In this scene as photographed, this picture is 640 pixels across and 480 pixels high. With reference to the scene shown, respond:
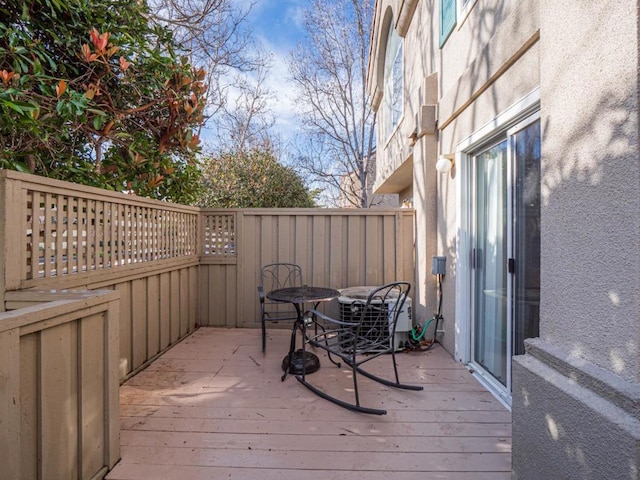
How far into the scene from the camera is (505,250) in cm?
241

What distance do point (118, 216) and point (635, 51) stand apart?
3299mm

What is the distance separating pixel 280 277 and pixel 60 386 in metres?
2.89

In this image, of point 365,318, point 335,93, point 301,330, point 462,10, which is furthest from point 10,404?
point 335,93

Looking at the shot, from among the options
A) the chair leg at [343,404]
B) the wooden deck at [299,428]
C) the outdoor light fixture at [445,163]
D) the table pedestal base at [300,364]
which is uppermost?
the outdoor light fixture at [445,163]

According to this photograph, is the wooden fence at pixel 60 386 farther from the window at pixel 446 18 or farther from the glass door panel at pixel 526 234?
the window at pixel 446 18

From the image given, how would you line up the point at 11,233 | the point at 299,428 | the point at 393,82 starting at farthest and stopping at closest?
the point at 393,82 < the point at 299,428 < the point at 11,233

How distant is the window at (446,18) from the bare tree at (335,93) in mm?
6310

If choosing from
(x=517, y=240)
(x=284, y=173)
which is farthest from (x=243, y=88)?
(x=517, y=240)

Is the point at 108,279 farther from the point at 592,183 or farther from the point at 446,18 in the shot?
the point at 446,18

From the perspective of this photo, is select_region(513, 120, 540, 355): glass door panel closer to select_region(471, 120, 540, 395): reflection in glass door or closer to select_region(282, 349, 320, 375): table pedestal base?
select_region(471, 120, 540, 395): reflection in glass door

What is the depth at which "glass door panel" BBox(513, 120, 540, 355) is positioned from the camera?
2057 mm

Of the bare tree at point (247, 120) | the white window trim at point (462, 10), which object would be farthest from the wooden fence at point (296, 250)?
the bare tree at point (247, 120)

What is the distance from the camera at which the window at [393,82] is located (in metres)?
5.79

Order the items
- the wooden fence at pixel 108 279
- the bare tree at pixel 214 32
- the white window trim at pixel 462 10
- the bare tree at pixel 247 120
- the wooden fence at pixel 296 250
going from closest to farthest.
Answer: the wooden fence at pixel 108 279
the white window trim at pixel 462 10
the wooden fence at pixel 296 250
the bare tree at pixel 214 32
the bare tree at pixel 247 120
